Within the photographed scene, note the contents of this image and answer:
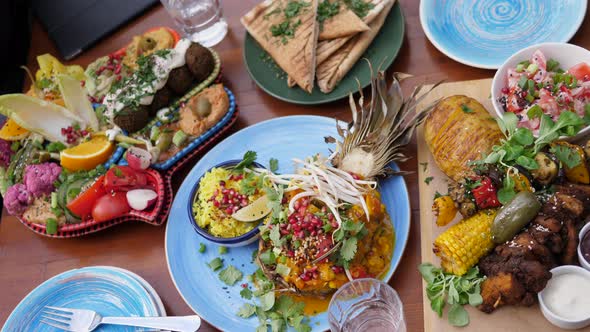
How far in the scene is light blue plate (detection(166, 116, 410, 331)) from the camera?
2145 mm

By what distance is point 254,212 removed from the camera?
220 cm

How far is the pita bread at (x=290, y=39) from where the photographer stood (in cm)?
257

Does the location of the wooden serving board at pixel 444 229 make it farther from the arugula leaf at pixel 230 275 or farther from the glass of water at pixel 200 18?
the glass of water at pixel 200 18

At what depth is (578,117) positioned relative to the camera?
1.93 metres

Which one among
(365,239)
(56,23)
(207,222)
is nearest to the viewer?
(365,239)

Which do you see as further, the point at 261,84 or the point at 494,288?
the point at 261,84

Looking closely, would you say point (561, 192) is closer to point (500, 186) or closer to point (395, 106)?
point (500, 186)

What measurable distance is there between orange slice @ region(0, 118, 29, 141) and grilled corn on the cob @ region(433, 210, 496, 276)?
2.11m

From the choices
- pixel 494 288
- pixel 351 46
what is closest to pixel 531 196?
pixel 494 288

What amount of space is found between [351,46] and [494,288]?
4.31 feet

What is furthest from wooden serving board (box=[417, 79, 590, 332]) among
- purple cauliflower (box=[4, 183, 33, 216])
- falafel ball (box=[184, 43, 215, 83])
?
purple cauliflower (box=[4, 183, 33, 216])

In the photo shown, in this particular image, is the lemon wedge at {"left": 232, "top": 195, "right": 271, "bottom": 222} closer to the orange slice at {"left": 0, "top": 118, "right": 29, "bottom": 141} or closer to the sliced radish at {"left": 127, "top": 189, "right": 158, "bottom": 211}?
the sliced radish at {"left": 127, "top": 189, "right": 158, "bottom": 211}

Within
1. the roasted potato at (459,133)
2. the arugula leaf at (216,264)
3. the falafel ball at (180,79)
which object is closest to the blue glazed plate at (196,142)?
the falafel ball at (180,79)

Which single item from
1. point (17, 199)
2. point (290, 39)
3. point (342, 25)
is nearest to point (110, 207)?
point (17, 199)
